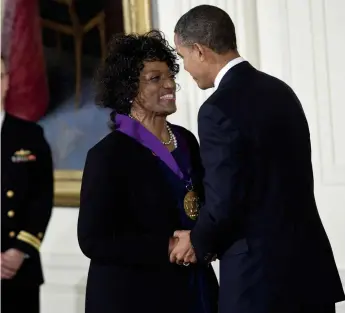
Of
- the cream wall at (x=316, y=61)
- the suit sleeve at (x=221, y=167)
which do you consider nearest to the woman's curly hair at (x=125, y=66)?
the suit sleeve at (x=221, y=167)

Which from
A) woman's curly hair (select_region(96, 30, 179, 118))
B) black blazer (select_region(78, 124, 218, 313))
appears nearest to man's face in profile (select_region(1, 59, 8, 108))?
woman's curly hair (select_region(96, 30, 179, 118))

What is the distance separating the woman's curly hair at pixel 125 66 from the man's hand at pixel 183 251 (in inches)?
14.1

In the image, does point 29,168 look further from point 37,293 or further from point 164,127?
point 164,127

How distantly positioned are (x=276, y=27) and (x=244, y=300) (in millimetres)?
1140


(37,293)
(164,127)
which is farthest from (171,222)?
(37,293)

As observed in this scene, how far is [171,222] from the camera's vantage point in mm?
1631

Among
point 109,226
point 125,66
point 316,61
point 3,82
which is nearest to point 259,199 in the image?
point 109,226

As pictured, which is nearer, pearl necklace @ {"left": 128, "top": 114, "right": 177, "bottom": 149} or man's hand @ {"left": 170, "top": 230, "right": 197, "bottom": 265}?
man's hand @ {"left": 170, "top": 230, "right": 197, "bottom": 265}

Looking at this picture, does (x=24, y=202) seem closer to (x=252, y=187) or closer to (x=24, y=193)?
(x=24, y=193)

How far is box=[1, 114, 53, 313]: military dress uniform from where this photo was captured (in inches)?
89.4

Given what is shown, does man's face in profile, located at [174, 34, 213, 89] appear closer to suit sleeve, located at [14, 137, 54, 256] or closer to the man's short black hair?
the man's short black hair

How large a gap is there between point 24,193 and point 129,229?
2.54ft

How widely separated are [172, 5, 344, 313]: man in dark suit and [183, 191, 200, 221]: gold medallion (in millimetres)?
130

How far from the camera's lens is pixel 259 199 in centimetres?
142
